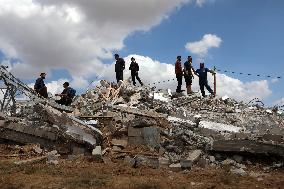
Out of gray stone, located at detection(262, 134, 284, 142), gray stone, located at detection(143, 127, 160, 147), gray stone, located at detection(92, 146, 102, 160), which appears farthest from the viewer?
gray stone, located at detection(143, 127, 160, 147)

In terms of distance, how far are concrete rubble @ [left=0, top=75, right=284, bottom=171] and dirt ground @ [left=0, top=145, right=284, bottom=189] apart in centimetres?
41

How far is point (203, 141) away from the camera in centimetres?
1256

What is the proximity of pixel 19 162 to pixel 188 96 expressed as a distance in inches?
411

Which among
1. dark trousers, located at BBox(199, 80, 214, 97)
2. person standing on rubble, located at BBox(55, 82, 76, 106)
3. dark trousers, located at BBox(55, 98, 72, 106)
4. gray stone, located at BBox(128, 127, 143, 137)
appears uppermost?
dark trousers, located at BBox(199, 80, 214, 97)

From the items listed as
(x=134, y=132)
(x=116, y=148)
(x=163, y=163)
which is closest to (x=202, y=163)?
(x=163, y=163)

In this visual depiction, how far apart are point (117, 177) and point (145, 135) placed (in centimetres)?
320

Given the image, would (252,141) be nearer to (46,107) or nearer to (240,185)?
(240,185)

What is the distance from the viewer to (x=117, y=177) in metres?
9.43

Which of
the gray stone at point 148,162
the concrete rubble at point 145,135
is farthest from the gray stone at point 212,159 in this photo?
the gray stone at point 148,162

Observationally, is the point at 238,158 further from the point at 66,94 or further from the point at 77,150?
the point at 66,94

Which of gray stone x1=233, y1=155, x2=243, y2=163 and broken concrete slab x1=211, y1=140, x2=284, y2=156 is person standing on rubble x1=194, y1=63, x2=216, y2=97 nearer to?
broken concrete slab x1=211, y1=140, x2=284, y2=156

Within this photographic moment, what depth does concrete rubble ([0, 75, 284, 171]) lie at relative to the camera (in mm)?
11438

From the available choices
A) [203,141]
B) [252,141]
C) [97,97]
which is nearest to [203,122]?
[203,141]

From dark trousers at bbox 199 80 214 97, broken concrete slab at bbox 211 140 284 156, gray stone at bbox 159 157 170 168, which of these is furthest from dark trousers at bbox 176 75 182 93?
gray stone at bbox 159 157 170 168
